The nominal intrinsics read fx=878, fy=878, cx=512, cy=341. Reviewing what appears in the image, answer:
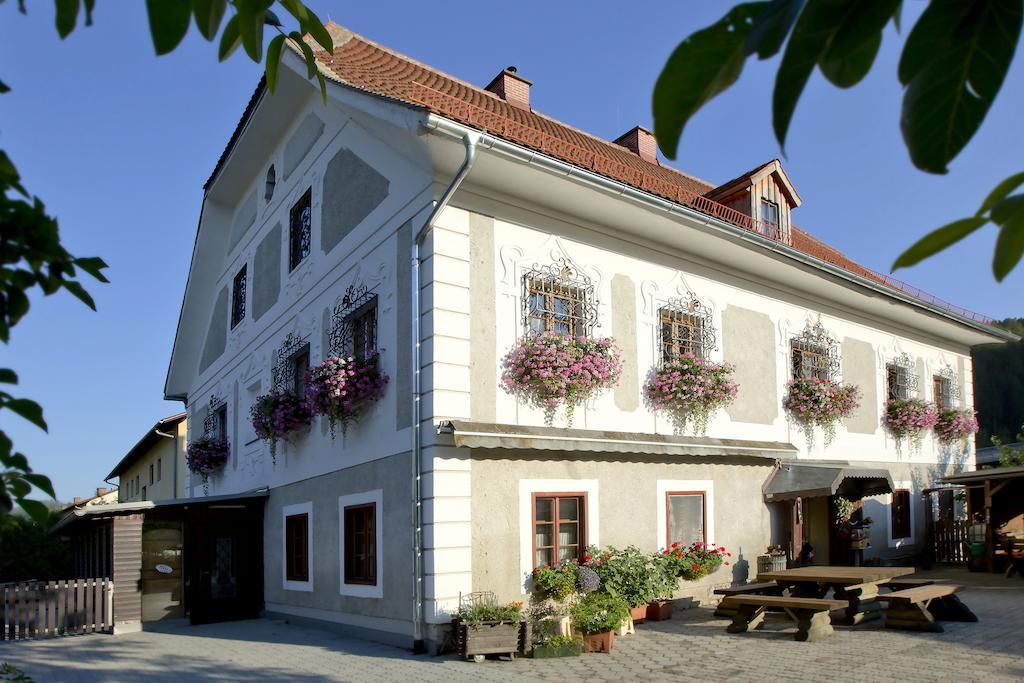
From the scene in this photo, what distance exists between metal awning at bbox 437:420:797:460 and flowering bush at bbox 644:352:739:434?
0.37 m

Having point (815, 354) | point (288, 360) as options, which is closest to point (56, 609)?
point (288, 360)

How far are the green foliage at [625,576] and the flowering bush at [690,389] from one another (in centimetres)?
239

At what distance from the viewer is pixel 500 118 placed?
1074cm

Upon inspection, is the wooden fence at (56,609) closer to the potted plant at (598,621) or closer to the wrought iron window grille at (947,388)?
the potted plant at (598,621)

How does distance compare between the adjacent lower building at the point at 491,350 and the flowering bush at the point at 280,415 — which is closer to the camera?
the adjacent lower building at the point at 491,350

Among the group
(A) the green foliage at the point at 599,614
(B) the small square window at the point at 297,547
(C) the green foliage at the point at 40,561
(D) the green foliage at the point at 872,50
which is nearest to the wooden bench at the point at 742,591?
(A) the green foliage at the point at 599,614

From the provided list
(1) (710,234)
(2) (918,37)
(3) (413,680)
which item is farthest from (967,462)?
(2) (918,37)

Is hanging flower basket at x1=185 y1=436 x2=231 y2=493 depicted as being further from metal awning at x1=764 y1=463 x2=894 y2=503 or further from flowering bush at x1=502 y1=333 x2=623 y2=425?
metal awning at x1=764 y1=463 x2=894 y2=503

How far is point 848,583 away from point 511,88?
1110 cm

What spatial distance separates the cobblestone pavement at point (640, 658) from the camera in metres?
8.65

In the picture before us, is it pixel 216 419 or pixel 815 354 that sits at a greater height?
pixel 815 354

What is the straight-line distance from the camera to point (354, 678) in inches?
356

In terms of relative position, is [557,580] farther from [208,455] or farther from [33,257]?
[208,455]

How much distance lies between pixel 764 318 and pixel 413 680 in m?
9.04
